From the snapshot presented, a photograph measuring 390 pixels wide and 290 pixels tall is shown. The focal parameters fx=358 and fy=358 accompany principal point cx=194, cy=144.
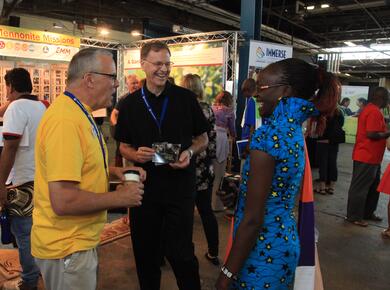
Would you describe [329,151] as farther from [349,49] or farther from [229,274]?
[349,49]

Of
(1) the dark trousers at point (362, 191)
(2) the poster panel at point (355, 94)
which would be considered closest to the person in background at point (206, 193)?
(1) the dark trousers at point (362, 191)

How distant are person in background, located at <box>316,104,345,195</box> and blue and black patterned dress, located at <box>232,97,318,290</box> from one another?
5464 mm

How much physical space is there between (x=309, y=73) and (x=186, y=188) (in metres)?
1.14

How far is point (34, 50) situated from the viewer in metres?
7.05

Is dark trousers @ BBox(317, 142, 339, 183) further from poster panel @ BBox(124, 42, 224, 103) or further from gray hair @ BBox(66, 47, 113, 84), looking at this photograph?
gray hair @ BBox(66, 47, 113, 84)

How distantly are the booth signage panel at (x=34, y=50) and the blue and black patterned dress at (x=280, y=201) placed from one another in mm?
6649

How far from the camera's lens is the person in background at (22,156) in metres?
2.54

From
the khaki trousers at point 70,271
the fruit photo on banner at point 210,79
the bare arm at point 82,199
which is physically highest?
the fruit photo on banner at point 210,79

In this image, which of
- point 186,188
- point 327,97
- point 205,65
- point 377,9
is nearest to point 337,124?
point 205,65

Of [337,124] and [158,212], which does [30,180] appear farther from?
[337,124]

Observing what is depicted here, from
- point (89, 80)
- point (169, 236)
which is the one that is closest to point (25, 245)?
point (169, 236)

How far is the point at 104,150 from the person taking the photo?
158cm

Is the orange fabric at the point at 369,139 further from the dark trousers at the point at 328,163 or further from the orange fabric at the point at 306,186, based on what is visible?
the orange fabric at the point at 306,186

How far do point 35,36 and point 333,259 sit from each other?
6543 mm
